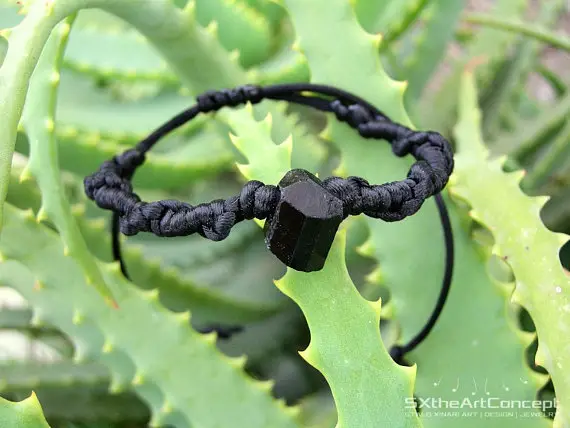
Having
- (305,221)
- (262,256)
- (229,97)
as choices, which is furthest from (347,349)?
(262,256)

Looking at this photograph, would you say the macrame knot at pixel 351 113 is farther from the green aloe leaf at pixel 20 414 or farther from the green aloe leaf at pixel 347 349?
the green aloe leaf at pixel 20 414

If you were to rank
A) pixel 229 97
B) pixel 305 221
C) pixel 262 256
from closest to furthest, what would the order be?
pixel 305 221, pixel 229 97, pixel 262 256

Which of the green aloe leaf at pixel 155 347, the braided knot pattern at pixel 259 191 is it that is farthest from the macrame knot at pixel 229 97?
the green aloe leaf at pixel 155 347

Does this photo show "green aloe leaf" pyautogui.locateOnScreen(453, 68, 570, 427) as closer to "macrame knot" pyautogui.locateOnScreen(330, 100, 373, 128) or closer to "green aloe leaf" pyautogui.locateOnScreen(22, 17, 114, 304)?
"macrame knot" pyautogui.locateOnScreen(330, 100, 373, 128)

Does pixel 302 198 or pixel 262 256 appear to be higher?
pixel 302 198

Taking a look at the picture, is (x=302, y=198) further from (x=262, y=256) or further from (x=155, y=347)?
(x=262, y=256)

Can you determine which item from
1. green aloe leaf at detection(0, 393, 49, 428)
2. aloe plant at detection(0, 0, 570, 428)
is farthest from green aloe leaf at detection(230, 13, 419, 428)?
green aloe leaf at detection(0, 393, 49, 428)
